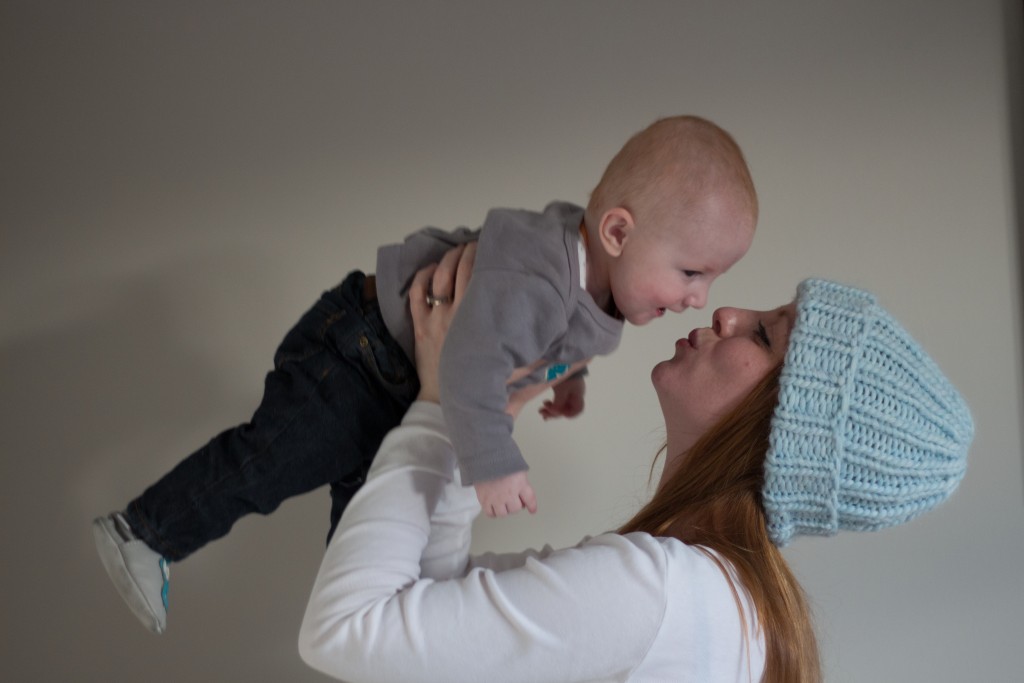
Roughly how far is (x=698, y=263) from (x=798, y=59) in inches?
39.2

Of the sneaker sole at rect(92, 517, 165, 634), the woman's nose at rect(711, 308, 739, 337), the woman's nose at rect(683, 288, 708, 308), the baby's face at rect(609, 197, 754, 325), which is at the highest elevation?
the baby's face at rect(609, 197, 754, 325)

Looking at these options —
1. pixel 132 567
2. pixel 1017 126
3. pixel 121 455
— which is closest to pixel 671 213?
pixel 132 567

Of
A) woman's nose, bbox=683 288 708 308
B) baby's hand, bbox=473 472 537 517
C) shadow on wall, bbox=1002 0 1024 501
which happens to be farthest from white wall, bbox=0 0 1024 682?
baby's hand, bbox=473 472 537 517

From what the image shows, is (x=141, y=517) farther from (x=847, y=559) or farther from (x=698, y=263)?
(x=847, y=559)

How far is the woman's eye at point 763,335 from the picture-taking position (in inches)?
50.5

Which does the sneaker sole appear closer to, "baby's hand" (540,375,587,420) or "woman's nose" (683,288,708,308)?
"baby's hand" (540,375,587,420)

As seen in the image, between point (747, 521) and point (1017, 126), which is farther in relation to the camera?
point (1017, 126)

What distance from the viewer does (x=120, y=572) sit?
135 centimetres

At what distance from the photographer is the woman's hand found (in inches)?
49.7

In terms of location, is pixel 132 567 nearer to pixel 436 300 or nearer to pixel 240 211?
pixel 436 300

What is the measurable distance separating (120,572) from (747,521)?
0.87m

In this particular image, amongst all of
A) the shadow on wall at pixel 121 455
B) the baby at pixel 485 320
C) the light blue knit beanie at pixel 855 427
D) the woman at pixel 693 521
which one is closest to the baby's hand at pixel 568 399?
the baby at pixel 485 320

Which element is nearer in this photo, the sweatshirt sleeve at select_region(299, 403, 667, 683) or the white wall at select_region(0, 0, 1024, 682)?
the sweatshirt sleeve at select_region(299, 403, 667, 683)

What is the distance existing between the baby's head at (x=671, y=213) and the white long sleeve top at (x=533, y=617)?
38cm
